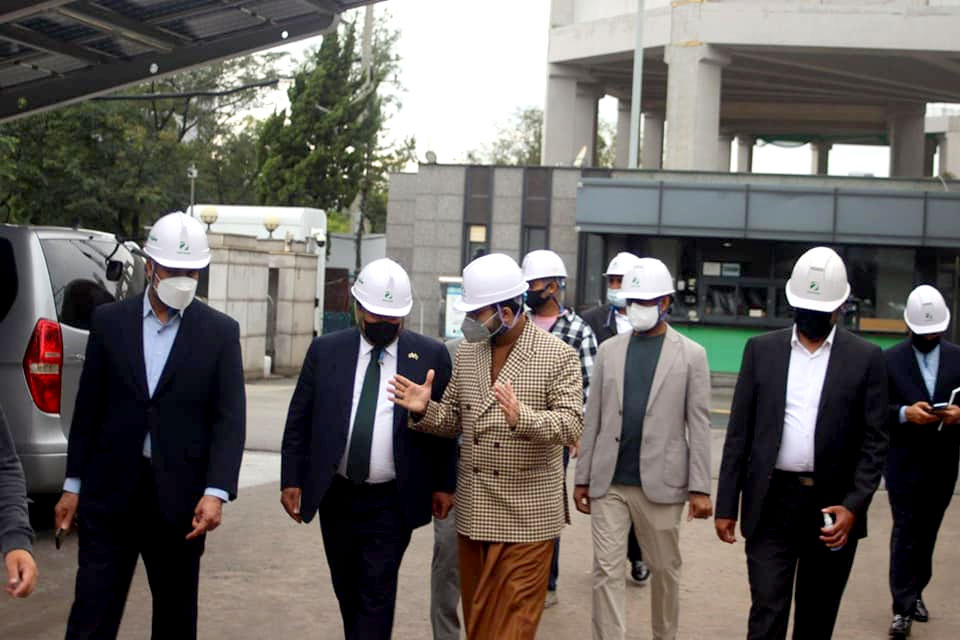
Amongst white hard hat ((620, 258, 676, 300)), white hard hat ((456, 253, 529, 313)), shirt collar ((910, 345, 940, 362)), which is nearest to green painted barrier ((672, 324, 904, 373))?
shirt collar ((910, 345, 940, 362))

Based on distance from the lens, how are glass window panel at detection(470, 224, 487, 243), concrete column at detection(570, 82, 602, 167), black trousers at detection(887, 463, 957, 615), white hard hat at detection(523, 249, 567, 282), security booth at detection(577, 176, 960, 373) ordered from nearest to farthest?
black trousers at detection(887, 463, 957, 615) < white hard hat at detection(523, 249, 567, 282) < security booth at detection(577, 176, 960, 373) < glass window panel at detection(470, 224, 487, 243) < concrete column at detection(570, 82, 602, 167)

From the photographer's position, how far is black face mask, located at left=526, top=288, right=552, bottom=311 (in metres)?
8.32

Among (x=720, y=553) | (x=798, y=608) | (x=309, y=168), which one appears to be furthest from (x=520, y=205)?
(x=798, y=608)

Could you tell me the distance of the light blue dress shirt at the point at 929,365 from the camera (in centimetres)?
820

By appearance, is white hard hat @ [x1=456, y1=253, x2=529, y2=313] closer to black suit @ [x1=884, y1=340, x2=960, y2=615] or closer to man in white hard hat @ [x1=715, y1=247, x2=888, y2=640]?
man in white hard hat @ [x1=715, y1=247, x2=888, y2=640]

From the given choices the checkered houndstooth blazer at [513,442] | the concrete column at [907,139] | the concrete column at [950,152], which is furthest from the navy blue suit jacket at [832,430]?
the concrete column at [950,152]

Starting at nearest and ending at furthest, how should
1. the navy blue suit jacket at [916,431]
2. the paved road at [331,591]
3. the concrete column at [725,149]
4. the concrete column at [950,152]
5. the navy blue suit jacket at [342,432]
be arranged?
the navy blue suit jacket at [342,432], the paved road at [331,591], the navy blue suit jacket at [916,431], the concrete column at [725,149], the concrete column at [950,152]

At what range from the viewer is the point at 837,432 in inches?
234

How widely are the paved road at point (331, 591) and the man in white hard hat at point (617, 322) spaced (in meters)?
0.24

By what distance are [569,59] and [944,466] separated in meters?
32.0

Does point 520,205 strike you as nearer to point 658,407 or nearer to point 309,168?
point 309,168

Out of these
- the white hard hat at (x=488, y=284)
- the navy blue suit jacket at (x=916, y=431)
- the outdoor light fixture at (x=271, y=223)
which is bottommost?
the navy blue suit jacket at (x=916, y=431)

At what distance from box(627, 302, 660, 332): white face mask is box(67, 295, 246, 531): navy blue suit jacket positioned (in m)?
2.37

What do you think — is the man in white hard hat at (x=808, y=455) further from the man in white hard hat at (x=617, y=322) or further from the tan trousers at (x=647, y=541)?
the man in white hard hat at (x=617, y=322)
